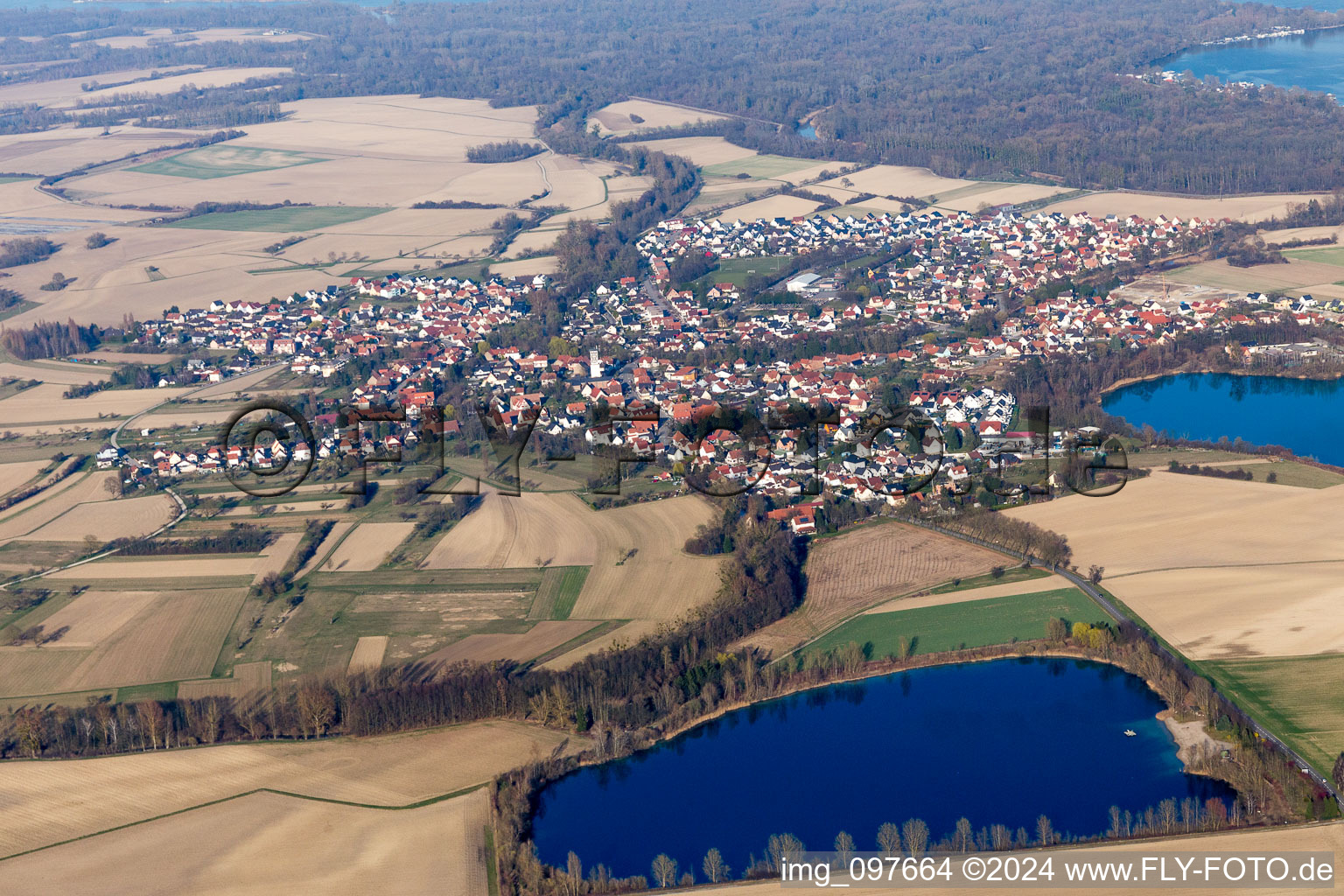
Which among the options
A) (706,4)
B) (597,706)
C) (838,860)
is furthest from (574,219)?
(706,4)

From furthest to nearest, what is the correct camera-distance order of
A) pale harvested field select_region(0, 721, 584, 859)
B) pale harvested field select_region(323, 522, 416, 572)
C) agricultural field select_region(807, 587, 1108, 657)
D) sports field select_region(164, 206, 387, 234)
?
sports field select_region(164, 206, 387, 234) < pale harvested field select_region(323, 522, 416, 572) < agricultural field select_region(807, 587, 1108, 657) < pale harvested field select_region(0, 721, 584, 859)

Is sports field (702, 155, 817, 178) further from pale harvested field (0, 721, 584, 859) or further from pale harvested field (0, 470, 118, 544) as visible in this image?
pale harvested field (0, 721, 584, 859)

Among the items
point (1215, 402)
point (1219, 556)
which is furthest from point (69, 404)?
point (1215, 402)

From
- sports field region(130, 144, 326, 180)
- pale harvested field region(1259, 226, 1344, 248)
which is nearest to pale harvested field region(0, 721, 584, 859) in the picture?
pale harvested field region(1259, 226, 1344, 248)

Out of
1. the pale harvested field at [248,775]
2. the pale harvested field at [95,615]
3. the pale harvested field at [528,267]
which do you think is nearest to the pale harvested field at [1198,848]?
the pale harvested field at [248,775]

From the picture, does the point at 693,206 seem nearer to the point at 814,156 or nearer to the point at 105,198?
the point at 814,156

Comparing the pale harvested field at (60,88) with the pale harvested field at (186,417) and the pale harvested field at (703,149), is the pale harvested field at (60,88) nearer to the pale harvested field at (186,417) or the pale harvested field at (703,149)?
the pale harvested field at (703,149)

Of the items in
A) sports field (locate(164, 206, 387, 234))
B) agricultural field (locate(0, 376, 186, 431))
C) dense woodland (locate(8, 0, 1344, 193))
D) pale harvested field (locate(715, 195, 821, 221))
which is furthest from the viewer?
dense woodland (locate(8, 0, 1344, 193))
